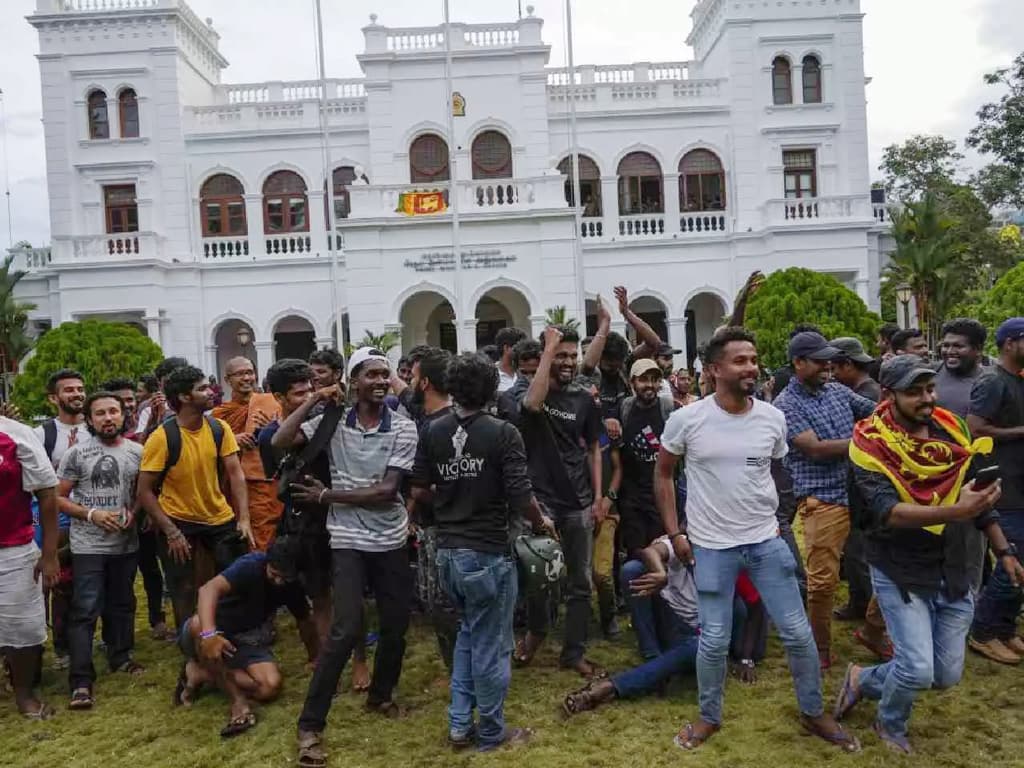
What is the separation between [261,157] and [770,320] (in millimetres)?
14647

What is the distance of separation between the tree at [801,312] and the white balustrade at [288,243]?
12.4 meters

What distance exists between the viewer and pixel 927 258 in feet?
70.6

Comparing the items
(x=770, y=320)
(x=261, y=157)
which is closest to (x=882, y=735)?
(x=770, y=320)

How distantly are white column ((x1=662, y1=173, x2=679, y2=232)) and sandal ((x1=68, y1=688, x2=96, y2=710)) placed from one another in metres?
20.8

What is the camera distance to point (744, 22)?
76.5ft

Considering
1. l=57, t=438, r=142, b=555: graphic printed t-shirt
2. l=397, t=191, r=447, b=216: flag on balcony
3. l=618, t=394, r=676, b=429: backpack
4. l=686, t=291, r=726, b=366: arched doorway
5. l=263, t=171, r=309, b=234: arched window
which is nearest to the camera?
l=57, t=438, r=142, b=555: graphic printed t-shirt

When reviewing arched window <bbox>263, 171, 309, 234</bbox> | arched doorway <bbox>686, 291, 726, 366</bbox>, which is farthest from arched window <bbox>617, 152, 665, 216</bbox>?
arched window <bbox>263, 171, 309, 234</bbox>

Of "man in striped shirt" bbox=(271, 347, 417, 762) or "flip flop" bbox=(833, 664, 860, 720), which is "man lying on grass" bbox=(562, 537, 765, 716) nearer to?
"flip flop" bbox=(833, 664, 860, 720)

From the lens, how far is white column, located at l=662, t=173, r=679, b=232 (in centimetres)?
2388

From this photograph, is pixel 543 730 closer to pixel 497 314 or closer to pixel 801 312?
pixel 801 312

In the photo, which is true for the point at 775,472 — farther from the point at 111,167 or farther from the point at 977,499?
the point at 111,167

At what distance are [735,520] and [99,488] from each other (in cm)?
396

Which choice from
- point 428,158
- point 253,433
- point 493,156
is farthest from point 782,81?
point 253,433

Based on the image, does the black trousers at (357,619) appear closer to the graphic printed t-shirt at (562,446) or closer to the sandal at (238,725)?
the sandal at (238,725)
